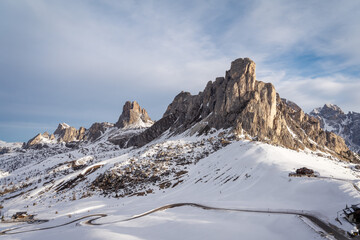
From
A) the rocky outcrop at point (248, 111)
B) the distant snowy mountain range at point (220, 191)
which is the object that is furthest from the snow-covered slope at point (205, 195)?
the rocky outcrop at point (248, 111)

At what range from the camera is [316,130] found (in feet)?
434

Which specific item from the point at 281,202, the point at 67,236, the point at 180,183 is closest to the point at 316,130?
the point at 180,183

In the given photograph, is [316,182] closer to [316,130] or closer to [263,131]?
[263,131]

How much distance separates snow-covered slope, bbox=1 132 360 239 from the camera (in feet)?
62.6

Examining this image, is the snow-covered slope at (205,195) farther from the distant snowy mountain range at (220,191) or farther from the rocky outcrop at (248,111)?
the rocky outcrop at (248,111)

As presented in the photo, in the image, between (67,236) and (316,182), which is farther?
(316,182)

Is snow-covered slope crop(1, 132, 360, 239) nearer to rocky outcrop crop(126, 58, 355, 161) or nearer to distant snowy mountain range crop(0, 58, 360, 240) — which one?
distant snowy mountain range crop(0, 58, 360, 240)

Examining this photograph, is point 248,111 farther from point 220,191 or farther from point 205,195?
point 205,195

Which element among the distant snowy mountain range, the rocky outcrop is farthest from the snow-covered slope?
the rocky outcrop

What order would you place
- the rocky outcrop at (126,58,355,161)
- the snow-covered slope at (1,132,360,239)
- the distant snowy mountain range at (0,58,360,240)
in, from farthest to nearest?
the rocky outcrop at (126,58,355,161) → the distant snowy mountain range at (0,58,360,240) → the snow-covered slope at (1,132,360,239)

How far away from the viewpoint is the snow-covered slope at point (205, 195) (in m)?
19.1

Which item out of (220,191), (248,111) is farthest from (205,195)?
(248,111)

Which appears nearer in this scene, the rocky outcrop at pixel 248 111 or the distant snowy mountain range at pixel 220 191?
the distant snowy mountain range at pixel 220 191

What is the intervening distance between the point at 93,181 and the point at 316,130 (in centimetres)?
13223
